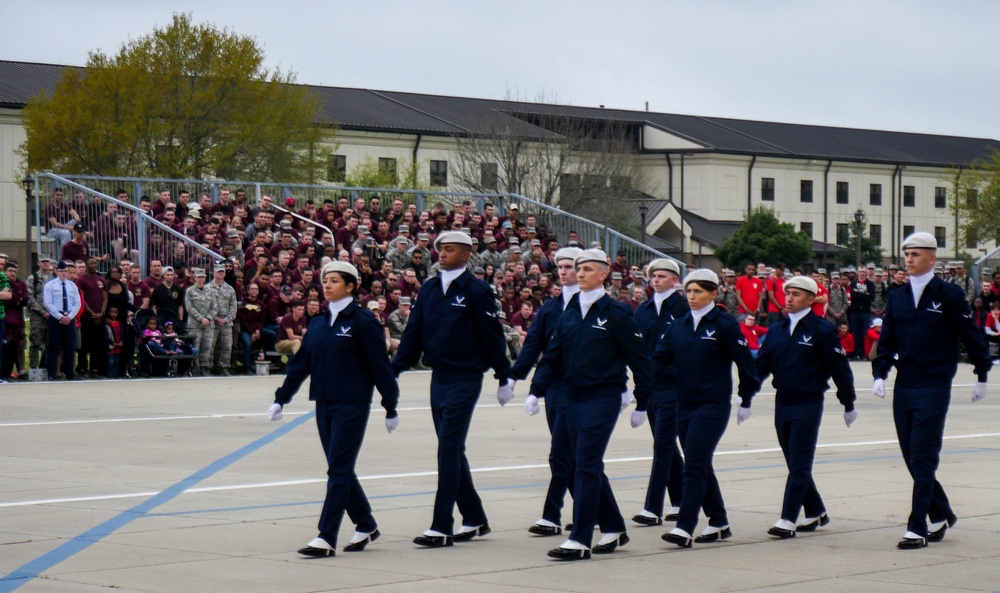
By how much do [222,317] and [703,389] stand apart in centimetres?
1674

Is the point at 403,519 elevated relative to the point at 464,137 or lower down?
lower down

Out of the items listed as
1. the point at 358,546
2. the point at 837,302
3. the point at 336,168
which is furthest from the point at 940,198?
the point at 358,546

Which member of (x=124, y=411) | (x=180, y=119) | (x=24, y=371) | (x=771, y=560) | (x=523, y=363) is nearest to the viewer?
(x=771, y=560)

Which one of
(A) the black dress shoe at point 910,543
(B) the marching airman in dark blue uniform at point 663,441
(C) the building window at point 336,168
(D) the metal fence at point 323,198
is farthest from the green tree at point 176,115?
(A) the black dress shoe at point 910,543

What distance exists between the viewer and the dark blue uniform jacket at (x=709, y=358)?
378 inches

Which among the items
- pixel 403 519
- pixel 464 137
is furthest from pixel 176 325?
pixel 464 137

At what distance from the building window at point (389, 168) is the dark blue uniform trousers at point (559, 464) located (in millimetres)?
55999

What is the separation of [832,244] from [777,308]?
53.8 meters

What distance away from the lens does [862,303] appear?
33531mm

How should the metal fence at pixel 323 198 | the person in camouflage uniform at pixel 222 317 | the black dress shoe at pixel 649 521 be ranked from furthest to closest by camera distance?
the metal fence at pixel 323 198 < the person in camouflage uniform at pixel 222 317 < the black dress shoe at pixel 649 521

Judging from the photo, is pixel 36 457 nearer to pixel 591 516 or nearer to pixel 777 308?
pixel 591 516

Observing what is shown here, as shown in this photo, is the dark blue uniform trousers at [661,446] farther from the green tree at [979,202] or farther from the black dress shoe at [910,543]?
the green tree at [979,202]

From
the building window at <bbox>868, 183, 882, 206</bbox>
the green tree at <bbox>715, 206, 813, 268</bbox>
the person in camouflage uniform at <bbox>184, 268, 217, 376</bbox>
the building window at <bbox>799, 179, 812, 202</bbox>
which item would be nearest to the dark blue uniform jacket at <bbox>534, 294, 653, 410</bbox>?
the person in camouflage uniform at <bbox>184, 268, 217, 376</bbox>

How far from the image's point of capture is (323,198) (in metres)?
36.2
